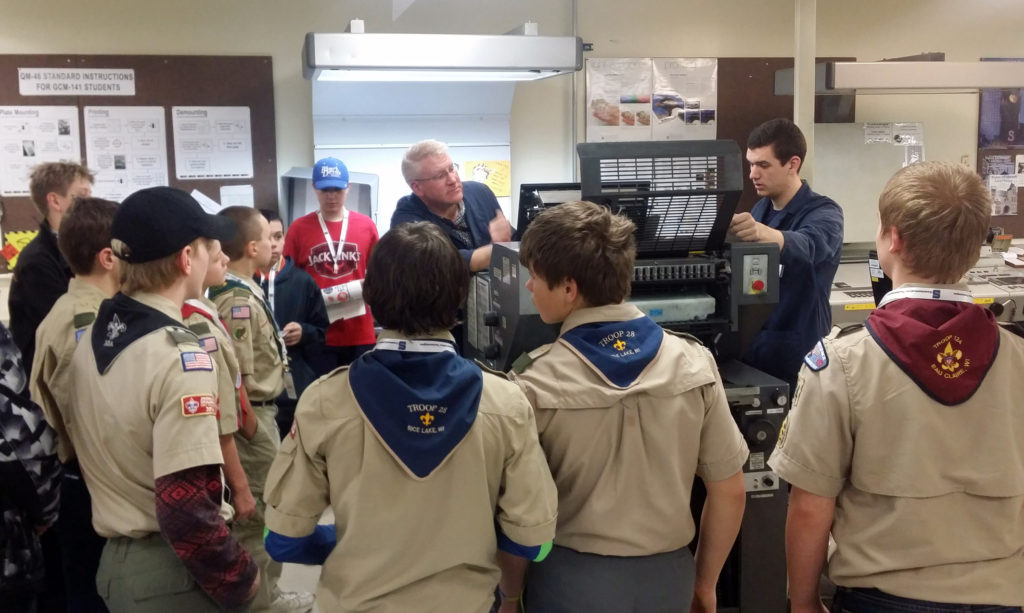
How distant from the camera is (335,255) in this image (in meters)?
3.80

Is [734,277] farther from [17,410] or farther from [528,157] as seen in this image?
[528,157]

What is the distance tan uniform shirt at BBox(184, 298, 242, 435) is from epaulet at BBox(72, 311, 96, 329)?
0.79 feet

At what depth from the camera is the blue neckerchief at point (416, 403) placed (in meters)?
1.31

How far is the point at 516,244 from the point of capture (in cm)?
208

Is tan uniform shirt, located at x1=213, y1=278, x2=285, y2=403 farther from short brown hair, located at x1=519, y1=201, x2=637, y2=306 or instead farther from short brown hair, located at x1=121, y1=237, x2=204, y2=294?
short brown hair, located at x1=519, y1=201, x2=637, y2=306

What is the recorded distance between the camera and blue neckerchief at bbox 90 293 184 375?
1.56m

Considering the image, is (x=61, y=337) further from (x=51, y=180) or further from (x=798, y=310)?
(x=798, y=310)

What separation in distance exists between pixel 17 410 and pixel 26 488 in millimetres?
150

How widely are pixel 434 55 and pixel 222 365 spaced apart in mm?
2008

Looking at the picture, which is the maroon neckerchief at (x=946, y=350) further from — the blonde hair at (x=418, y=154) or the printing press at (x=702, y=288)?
the blonde hair at (x=418, y=154)

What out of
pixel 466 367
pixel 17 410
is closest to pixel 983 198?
pixel 466 367

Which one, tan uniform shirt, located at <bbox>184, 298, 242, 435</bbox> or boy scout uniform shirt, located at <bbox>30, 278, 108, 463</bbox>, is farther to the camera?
boy scout uniform shirt, located at <bbox>30, 278, 108, 463</bbox>

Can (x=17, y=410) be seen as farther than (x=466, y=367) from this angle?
Yes

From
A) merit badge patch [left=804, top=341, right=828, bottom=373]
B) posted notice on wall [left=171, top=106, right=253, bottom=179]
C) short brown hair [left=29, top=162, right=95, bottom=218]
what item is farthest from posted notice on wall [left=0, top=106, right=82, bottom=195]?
merit badge patch [left=804, top=341, right=828, bottom=373]
